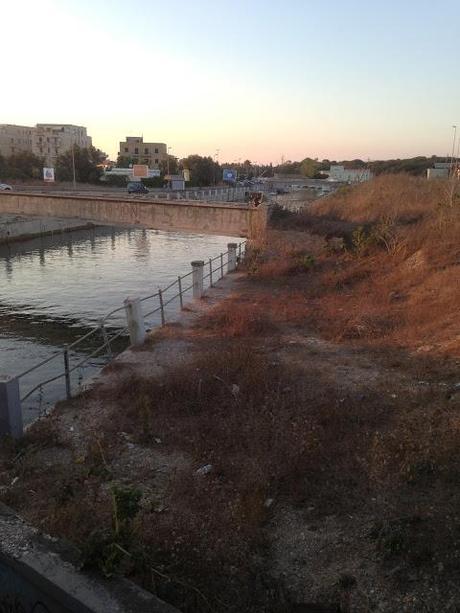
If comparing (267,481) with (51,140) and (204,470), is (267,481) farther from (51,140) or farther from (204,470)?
(51,140)

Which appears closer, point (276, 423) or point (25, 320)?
point (276, 423)

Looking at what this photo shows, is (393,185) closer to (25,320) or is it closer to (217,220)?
(217,220)

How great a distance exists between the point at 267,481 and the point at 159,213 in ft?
86.0

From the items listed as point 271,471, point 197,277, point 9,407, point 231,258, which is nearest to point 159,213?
point 231,258

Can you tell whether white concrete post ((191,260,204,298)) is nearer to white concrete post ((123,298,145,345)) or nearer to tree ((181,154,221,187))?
white concrete post ((123,298,145,345))

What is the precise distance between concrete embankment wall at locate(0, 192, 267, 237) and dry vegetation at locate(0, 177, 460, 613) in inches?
671

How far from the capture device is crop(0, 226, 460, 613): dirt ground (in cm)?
438

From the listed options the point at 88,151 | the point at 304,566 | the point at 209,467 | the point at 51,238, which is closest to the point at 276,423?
the point at 209,467

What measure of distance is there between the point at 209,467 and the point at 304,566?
6.27ft

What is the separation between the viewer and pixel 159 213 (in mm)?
30750

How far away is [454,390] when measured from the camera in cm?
821

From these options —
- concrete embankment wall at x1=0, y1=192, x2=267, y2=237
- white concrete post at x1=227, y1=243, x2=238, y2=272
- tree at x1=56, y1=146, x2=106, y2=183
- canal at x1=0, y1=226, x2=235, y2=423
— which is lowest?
canal at x1=0, y1=226, x2=235, y2=423

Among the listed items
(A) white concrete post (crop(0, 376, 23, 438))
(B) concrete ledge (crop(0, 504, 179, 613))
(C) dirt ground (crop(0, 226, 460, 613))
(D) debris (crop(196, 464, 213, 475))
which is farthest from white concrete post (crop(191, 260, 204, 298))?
(B) concrete ledge (crop(0, 504, 179, 613))

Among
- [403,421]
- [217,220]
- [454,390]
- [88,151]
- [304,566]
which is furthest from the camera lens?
[88,151]
